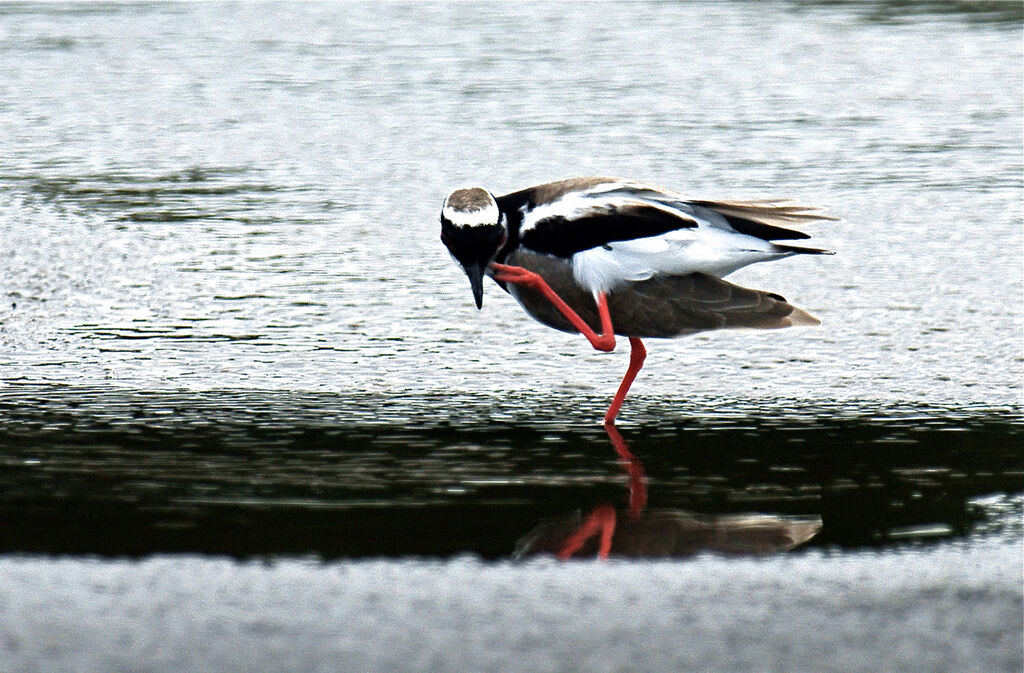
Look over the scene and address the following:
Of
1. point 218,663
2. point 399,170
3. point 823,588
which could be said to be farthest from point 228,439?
point 399,170

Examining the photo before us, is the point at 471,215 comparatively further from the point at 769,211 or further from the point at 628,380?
the point at 769,211

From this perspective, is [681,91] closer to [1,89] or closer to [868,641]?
[1,89]

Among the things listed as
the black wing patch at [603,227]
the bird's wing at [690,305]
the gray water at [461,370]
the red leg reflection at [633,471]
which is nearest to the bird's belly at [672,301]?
the bird's wing at [690,305]

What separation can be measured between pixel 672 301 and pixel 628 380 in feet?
1.18

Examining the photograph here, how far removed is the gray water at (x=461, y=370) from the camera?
153 inches

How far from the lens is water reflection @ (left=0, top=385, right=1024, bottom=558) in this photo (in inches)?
174

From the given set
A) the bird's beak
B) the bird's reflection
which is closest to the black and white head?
the bird's beak

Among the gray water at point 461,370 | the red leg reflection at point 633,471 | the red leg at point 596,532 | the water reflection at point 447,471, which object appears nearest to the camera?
the gray water at point 461,370

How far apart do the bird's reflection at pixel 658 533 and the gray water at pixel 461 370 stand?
0.19ft

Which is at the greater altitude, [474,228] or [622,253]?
[474,228]

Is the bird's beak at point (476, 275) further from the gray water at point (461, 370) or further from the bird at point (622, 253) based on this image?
the gray water at point (461, 370)

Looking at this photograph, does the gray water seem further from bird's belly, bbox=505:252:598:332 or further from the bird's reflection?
bird's belly, bbox=505:252:598:332

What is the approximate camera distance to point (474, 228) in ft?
19.0

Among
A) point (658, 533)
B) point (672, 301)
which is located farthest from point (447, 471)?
point (672, 301)
